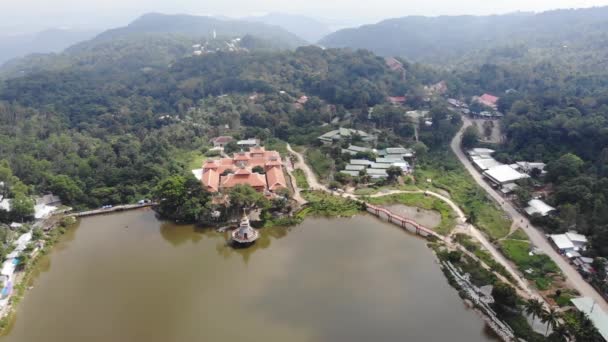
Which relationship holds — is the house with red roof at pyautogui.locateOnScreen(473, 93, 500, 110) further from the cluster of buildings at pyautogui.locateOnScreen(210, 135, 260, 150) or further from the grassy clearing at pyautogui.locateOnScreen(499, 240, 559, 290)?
the grassy clearing at pyautogui.locateOnScreen(499, 240, 559, 290)

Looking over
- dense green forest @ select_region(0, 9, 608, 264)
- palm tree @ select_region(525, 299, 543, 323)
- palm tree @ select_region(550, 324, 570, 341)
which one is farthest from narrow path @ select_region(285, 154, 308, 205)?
palm tree @ select_region(550, 324, 570, 341)

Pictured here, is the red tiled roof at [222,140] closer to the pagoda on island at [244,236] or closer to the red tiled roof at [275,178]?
the red tiled roof at [275,178]

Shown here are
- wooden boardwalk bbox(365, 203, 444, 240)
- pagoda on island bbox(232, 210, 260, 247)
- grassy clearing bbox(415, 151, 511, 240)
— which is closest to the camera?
pagoda on island bbox(232, 210, 260, 247)

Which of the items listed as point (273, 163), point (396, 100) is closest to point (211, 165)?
point (273, 163)

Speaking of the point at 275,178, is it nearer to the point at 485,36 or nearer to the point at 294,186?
the point at 294,186

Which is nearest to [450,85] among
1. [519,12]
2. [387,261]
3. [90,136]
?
[387,261]

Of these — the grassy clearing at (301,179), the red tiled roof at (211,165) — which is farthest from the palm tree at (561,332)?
the red tiled roof at (211,165)
